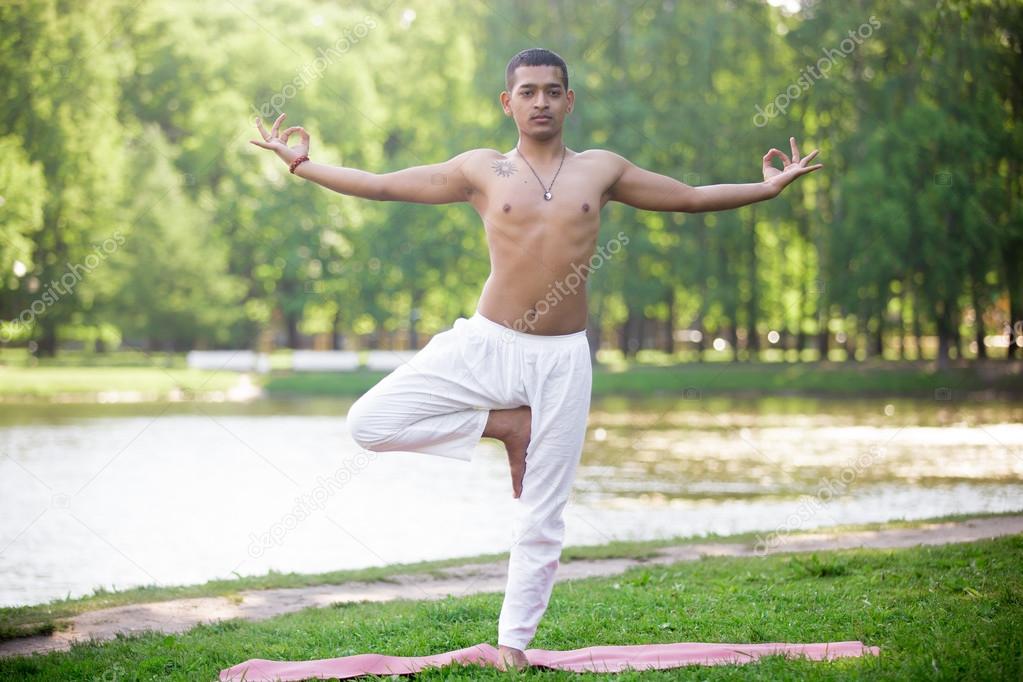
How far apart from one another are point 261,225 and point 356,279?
13.4 ft

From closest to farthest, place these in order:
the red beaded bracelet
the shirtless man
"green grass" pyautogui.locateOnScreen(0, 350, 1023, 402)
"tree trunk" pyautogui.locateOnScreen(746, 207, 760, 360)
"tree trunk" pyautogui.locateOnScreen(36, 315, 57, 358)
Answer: the shirtless man
the red beaded bracelet
"green grass" pyautogui.locateOnScreen(0, 350, 1023, 402)
"tree trunk" pyautogui.locateOnScreen(746, 207, 760, 360)
"tree trunk" pyautogui.locateOnScreen(36, 315, 57, 358)

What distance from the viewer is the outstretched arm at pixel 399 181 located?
18.9 feet

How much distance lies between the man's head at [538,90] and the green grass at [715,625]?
2.65 metres

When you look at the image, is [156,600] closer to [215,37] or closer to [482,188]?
[482,188]

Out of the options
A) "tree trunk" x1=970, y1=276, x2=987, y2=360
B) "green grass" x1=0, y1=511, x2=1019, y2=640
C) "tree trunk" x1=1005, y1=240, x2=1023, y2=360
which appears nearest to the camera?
"green grass" x1=0, y1=511, x2=1019, y2=640

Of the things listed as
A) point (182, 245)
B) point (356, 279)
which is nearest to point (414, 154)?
point (356, 279)

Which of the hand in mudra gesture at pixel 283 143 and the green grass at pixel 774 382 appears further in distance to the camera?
the green grass at pixel 774 382

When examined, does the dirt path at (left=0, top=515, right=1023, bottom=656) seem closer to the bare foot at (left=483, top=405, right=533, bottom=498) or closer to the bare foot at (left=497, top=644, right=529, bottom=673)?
the bare foot at (left=497, top=644, right=529, bottom=673)

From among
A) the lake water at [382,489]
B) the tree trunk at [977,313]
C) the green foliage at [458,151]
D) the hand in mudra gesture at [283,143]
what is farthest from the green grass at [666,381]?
the hand in mudra gesture at [283,143]

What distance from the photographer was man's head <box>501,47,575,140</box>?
5.62m

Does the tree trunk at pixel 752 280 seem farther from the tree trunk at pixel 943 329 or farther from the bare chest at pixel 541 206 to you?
the bare chest at pixel 541 206

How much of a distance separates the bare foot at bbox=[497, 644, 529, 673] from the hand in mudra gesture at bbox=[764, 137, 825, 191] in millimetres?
2698

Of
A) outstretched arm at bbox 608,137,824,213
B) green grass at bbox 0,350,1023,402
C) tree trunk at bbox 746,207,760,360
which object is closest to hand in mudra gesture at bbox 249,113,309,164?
outstretched arm at bbox 608,137,824,213

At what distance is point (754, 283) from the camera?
41.5 metres
